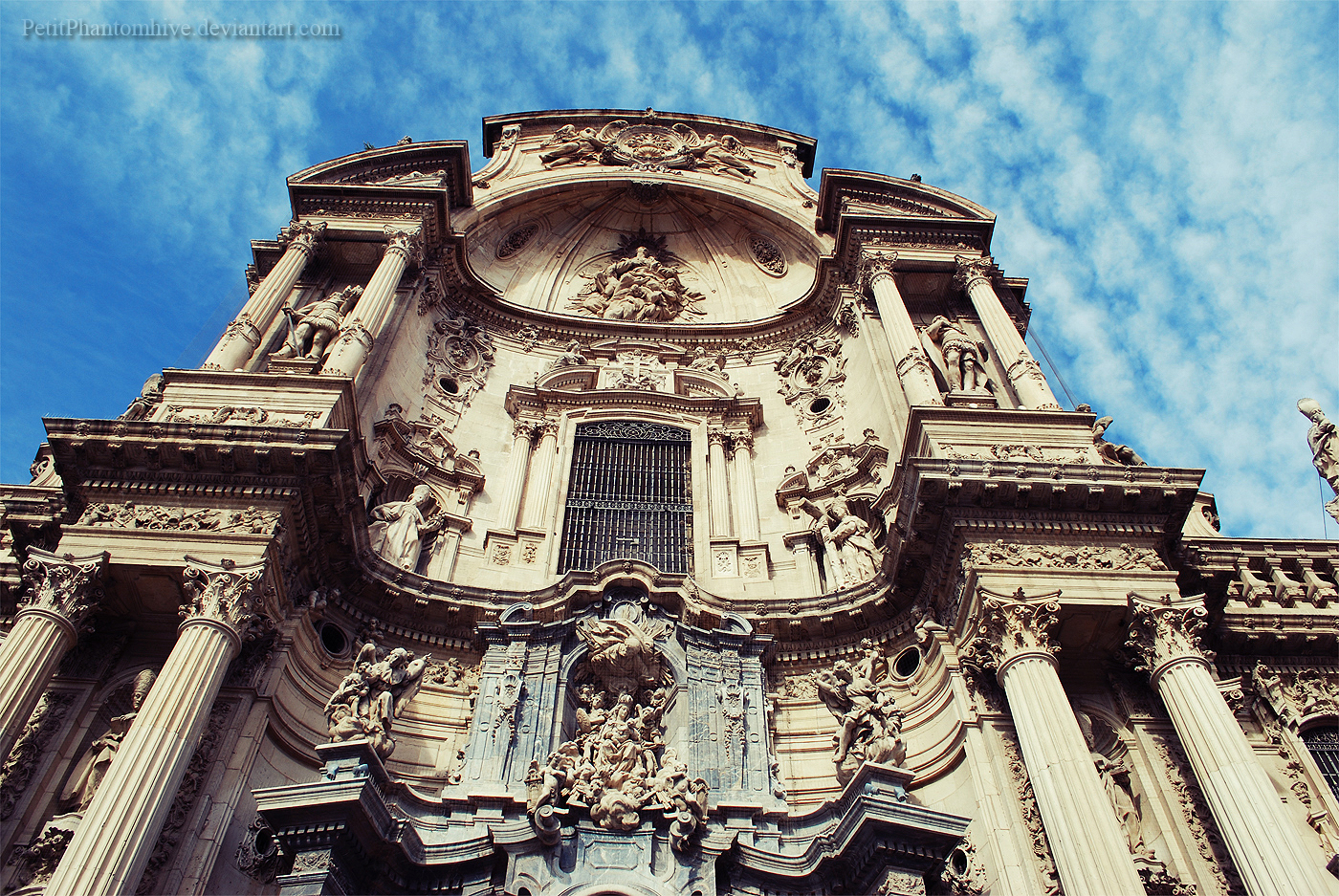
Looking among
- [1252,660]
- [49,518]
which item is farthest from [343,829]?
[1252,660]

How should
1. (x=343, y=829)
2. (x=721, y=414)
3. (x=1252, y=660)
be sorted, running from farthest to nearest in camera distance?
(x=721, y=414), (x=1252, y=660), (x=343, y=829)

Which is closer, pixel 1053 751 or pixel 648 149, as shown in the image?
pixel 1053 751

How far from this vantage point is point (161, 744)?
10273 mm

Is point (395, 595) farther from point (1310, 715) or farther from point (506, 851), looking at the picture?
point (1310, 715)

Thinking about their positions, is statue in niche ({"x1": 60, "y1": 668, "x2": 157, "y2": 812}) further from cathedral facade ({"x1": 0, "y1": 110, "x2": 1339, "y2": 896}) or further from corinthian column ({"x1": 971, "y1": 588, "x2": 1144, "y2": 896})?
corinthian column ({"x1": 971, "y1": 588, "x2": 1144, "y2": 896})

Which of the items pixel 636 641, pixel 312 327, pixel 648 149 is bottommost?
pixel 636 641

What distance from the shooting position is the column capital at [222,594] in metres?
11.7

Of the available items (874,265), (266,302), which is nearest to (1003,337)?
(874,265)

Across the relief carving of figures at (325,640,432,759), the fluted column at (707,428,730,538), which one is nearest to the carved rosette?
the relief carving of figures at (325,640,432,759)

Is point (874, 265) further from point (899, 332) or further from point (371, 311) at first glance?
point (371, 311)

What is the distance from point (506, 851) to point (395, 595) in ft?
16.2

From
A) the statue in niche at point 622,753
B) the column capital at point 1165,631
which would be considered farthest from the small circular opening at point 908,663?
the statue in niche at point 622,753

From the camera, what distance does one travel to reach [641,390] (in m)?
21.8

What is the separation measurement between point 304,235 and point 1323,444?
20000mm
